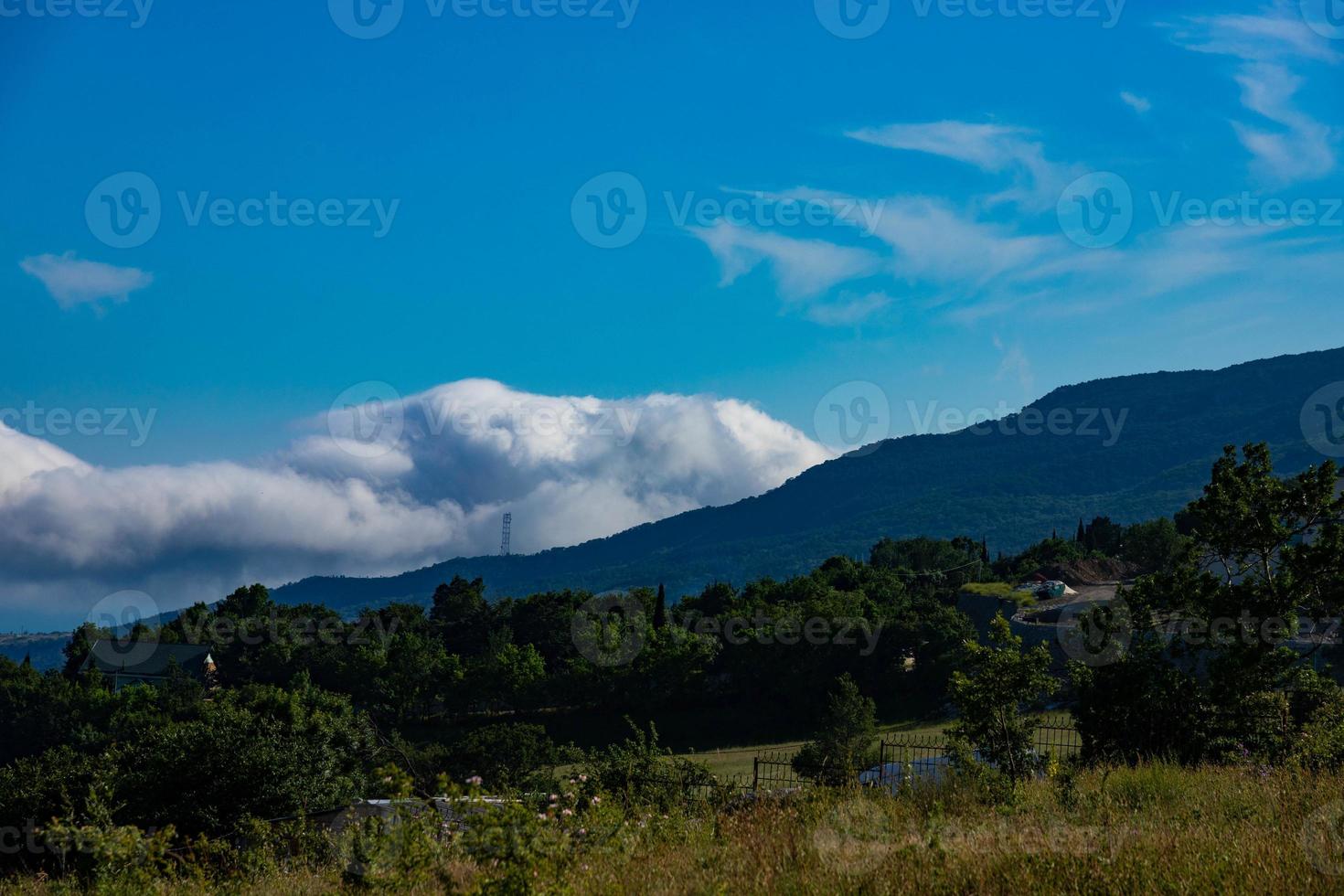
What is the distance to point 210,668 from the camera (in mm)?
115250

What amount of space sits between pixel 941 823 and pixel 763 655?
254ft

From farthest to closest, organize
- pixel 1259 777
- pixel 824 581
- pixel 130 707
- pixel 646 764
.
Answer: pixel 824 581, pixel 130 707, pixel 646 764, pixel 1259 777

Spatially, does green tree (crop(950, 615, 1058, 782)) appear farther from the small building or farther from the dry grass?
the small building

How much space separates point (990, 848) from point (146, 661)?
416 ft

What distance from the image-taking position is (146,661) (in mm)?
115562

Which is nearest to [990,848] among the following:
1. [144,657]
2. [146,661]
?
[146,661]

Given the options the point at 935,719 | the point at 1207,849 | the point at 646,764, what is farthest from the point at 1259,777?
the point at 935,719

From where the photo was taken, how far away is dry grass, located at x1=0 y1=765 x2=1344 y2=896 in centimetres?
629

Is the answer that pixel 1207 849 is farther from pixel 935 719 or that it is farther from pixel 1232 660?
pixel 935 719

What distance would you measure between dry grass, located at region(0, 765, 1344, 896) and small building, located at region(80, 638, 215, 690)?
114283 mm

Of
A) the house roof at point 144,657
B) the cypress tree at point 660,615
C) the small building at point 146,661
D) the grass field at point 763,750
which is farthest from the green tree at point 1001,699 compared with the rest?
the house roof at point 144,657

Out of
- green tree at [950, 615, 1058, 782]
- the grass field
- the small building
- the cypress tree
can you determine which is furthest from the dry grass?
the small building

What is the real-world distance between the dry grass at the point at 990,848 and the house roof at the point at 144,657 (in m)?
117

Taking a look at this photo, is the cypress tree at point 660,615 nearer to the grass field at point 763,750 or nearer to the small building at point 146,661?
the grass field at point 763,750
